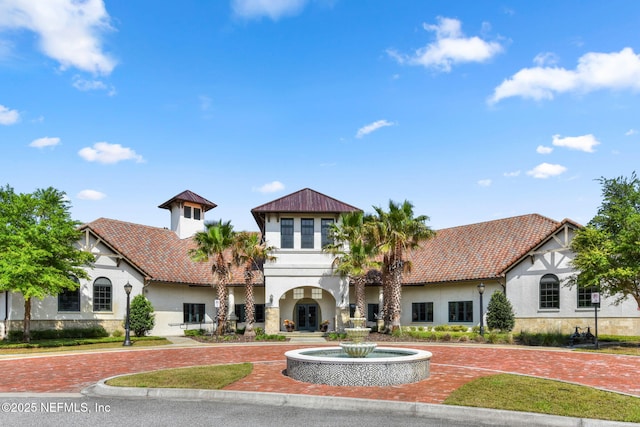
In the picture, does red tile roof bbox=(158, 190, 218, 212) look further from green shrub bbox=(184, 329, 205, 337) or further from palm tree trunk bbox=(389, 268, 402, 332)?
palm tree trunk bbox=(389, 268, 402, 332)

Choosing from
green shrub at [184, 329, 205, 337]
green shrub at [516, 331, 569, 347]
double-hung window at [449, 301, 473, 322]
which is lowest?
green shrub at [184, 329, 205, 337]

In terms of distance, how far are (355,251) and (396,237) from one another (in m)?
2.55

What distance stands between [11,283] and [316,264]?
1719 centimetres

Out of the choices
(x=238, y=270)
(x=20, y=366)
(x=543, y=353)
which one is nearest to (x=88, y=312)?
(x=238, y=270)

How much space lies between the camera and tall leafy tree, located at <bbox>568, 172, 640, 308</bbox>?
23.2 metres

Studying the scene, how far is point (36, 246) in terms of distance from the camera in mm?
26844

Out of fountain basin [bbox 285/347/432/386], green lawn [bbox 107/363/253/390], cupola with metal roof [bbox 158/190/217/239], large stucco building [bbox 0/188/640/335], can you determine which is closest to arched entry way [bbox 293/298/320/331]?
Result: large stucco building [bbox 0/188/640/335]

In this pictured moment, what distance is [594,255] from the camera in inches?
923

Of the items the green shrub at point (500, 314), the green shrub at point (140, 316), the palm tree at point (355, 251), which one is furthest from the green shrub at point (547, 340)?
the green shrub at point (140, 316)

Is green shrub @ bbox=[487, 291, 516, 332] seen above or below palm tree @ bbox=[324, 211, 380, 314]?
below

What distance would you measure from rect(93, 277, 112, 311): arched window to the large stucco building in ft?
0.19

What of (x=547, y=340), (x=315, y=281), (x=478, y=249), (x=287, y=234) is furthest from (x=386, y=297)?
(x=547, y=340)

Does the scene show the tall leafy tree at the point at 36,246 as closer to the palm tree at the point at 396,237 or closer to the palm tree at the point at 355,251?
the palm tree at the point at 355,251

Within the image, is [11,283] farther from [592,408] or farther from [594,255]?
[594,255]
